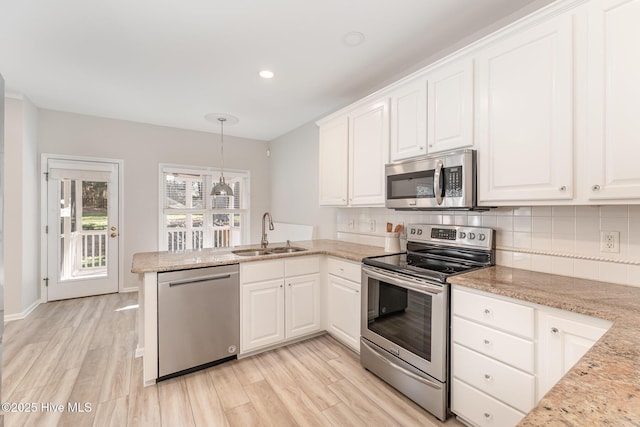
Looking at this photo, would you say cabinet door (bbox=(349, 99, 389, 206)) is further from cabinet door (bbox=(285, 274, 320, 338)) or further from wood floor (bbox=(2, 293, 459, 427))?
wood floor (bbox=(2, 293, 459, 427))

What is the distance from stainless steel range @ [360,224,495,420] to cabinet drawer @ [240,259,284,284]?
2.59ft

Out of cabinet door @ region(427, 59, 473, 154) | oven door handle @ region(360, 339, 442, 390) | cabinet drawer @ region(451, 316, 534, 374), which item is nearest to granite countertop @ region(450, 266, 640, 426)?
cabinet drawer @ region(451, 316, 534, 374)

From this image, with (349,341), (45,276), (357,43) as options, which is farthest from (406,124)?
(45,276)

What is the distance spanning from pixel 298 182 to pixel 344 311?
248cm

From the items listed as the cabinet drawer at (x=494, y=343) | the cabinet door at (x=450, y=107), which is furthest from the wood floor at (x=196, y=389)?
the cabinet door at (x=450, y=107)

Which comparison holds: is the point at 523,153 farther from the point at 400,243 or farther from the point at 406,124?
the point at 400,243

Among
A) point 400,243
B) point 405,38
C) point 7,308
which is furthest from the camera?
point 7,308

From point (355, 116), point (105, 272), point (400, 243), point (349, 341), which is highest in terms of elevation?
point (355, 116)

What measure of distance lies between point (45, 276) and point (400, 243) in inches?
184

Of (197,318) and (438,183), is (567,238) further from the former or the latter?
(197,318)

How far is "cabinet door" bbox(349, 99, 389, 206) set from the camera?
260 cm

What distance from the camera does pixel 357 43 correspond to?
2.31 metres

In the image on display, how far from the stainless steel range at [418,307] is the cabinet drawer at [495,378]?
0.29 ft

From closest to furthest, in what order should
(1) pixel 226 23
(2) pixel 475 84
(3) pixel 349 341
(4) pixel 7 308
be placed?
(2) pixel 475 84, (1) pixel 226 23, (3) pixel 349 341, (4) pixel 7 308
